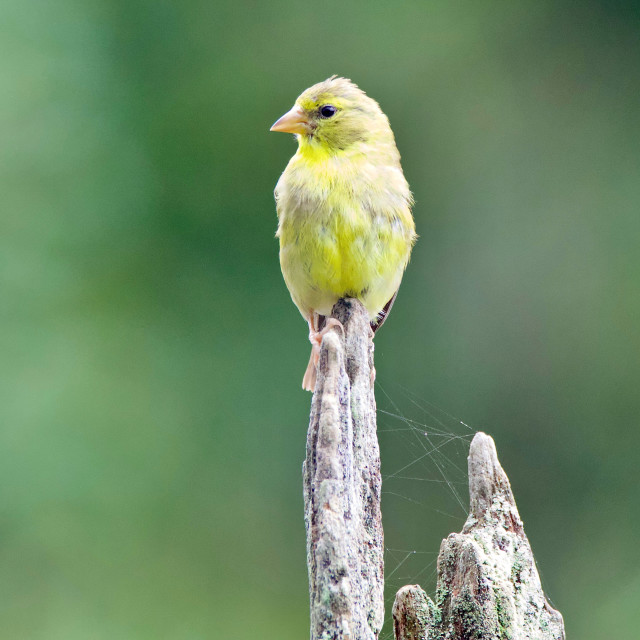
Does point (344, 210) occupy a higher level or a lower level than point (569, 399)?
lower

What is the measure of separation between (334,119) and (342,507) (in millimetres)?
2123

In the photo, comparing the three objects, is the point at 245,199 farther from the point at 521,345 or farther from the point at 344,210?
the point at 344,210

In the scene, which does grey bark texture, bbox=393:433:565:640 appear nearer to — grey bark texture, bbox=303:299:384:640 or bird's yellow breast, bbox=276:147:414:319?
grey bark texture, bbox=303:299:384:640

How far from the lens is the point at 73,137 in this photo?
712 centimetres

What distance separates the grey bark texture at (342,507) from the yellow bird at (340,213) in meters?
0.98

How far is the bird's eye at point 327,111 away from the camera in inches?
159

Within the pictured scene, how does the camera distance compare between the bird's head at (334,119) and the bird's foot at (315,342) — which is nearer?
the bird's foot at (315,342)

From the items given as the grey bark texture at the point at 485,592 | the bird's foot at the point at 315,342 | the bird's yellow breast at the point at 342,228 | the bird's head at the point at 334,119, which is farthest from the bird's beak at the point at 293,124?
the grey bark texture at the point at 485,592

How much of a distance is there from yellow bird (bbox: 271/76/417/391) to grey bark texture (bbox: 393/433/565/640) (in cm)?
124

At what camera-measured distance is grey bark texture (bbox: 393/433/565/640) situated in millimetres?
2227

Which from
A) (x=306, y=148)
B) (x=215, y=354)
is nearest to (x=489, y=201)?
(x=215, y=354)

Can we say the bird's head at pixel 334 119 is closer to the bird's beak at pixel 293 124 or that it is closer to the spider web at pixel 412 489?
the bird's beak at pixel 293 124

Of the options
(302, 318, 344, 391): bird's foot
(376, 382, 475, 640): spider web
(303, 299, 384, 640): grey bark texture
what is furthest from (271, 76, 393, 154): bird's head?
(376, 382, 475, 640): spider web

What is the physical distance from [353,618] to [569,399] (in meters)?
4.95
